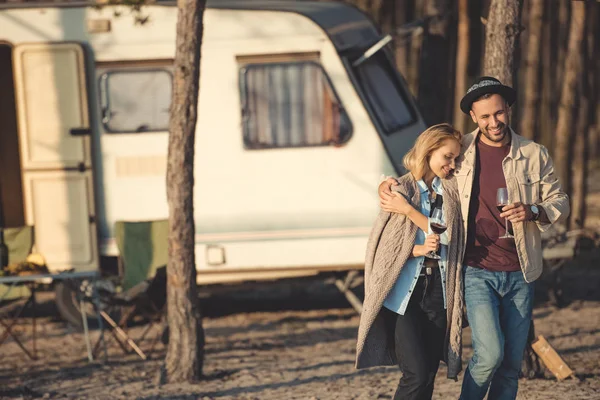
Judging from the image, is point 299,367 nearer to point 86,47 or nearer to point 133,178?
point 133,178

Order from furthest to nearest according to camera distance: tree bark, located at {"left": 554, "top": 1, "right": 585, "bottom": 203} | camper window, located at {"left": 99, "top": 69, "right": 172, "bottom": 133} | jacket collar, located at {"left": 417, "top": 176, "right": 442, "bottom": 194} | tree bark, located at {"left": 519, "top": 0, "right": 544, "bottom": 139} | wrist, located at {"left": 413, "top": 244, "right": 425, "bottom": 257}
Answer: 1. tree bark, located at {"left": 519, "top": 0, "right": 544, "bottom": 139}
2. tree bark, located at {"left": 554, "top": 1, "right": 585, "bottom": 203}
3. camper window, located at {"left": 99, "top": 69, "right": 172, "bottom": 133}
4. jacket collar, located at {"left": 417, "top": 176, "right": 442, "bottom": 194}
5. wrist, located at {"left": 413, "top": 244, "right": 425, "bottom": 257}

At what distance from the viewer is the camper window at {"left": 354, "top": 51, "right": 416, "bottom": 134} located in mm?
8641

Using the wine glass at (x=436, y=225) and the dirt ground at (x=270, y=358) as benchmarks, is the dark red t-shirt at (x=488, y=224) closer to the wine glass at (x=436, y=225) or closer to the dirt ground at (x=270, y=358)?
the wine glass at (x=436, y=225)

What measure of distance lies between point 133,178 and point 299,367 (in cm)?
264

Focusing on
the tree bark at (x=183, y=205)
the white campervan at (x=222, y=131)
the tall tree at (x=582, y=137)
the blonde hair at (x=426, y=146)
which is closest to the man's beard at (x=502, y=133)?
the blonde hair at (x=426, y=146)

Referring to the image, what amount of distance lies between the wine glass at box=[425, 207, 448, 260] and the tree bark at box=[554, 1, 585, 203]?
6.68 m

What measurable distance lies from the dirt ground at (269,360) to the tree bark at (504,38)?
2.01 metres

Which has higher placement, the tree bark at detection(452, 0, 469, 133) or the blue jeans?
the tree bark at detection(452, 0, 469, 133)

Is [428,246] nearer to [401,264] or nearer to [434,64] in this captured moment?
[401,264]

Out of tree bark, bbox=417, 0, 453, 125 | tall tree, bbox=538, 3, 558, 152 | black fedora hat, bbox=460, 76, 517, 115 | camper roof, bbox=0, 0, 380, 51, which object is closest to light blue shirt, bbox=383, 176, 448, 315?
black fedora hat, bbox=460, 76, 517, 115

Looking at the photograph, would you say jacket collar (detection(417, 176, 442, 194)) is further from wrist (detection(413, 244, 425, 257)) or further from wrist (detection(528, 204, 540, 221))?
wrist (detection(528, 204, 540, 221))

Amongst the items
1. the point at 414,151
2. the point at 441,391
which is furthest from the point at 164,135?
the point at 414,151

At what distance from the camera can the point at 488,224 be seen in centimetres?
457

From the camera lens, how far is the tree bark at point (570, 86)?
10.7 metres
